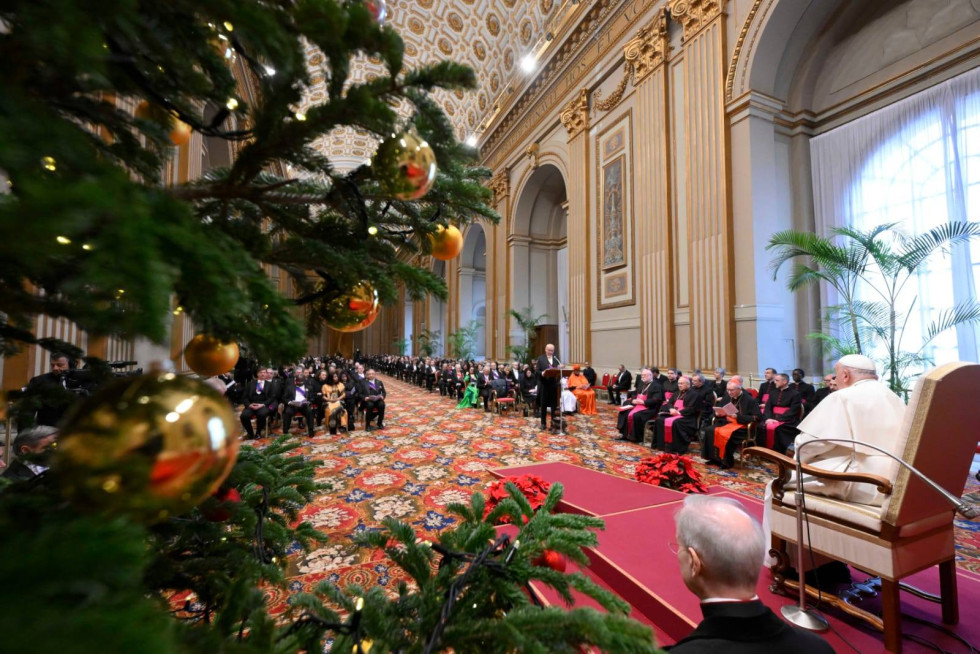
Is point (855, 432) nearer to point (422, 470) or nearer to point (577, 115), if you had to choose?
point (422, 470)

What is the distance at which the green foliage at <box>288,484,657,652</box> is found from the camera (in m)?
0.69

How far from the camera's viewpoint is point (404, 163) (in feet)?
2.52

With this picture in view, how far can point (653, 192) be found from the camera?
9000 mm

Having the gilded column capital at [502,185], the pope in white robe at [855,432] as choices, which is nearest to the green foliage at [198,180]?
the pope in white robe at [855,432]

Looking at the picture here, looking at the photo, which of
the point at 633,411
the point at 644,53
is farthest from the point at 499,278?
the point at 633,411

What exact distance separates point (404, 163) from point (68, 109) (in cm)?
46

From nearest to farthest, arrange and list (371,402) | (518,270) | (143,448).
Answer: (143,448)
(371,402)
(518,270)

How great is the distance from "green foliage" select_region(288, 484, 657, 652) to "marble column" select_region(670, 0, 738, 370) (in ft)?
24.4

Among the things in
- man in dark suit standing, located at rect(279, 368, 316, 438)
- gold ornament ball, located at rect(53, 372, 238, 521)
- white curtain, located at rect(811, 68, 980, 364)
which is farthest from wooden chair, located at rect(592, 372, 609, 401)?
gold ornament ball, located at rect(53, 372, 238, 521)

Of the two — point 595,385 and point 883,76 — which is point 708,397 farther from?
point 883,76

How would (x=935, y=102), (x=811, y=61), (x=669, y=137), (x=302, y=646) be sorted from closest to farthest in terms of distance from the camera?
(x=302, y=646) → (x=935, y=102) → (x=811, y=61) → (x=669, y=137)

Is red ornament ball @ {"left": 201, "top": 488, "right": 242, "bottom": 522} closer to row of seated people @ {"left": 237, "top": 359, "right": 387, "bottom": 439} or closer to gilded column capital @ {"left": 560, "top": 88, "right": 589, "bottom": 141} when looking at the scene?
row of seated people @ {"left": 237, "top": 359, "right": 387, "bottom": 439}

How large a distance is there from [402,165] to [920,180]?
Answer: 8.88 metres

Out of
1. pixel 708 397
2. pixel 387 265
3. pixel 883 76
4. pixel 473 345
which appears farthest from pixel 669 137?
pixel 473 345
